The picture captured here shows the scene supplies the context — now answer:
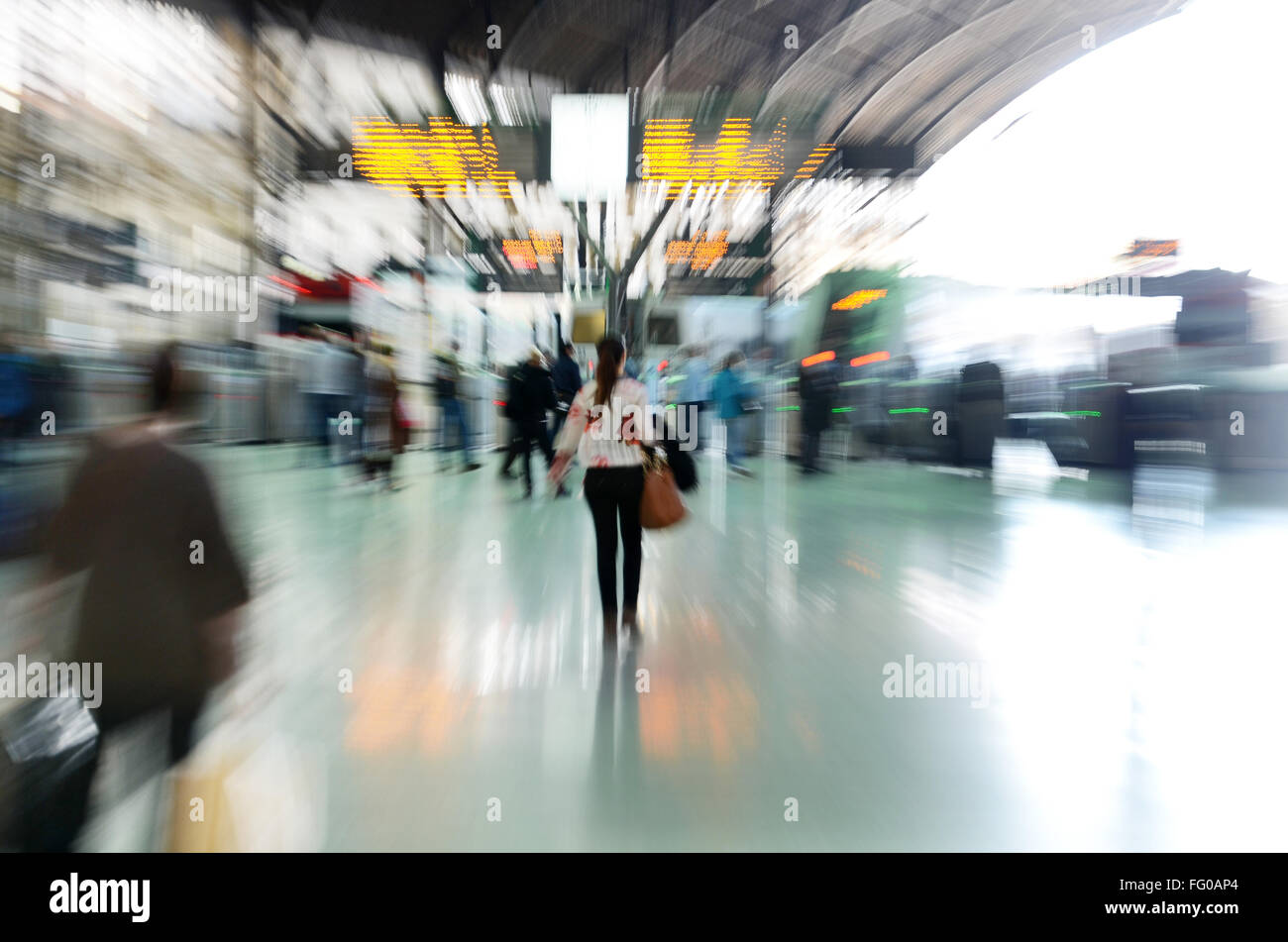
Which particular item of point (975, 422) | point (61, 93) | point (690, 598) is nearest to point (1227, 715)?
point (690, 598)

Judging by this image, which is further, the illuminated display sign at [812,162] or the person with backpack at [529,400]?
the illuminated display sign at [812,162]

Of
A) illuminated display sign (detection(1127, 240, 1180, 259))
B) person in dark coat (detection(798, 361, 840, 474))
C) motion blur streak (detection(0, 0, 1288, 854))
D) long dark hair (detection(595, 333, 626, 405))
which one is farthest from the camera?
person in dark coat (detection(798, 361, 840, 474))

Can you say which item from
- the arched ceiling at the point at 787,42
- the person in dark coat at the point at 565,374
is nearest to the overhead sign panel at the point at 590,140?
the person in dark coat at the point at 565,374

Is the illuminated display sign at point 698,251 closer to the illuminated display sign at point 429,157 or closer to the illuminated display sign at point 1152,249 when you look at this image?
the illuminated display sign at point 429,157

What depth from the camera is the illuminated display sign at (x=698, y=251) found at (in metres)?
12.7

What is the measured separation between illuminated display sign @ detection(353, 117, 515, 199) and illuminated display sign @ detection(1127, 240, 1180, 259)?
719cm

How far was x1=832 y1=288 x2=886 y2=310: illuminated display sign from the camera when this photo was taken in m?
12.8

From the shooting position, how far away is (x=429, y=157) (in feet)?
28.7

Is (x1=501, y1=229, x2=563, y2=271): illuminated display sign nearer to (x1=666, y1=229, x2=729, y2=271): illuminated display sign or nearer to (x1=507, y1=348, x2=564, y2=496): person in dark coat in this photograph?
(x1=666, y1=229, x2=729, y2=271): illuminated display sign

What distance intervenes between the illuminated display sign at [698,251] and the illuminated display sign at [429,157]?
165 inches

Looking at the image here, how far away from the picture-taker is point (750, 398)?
1166cm

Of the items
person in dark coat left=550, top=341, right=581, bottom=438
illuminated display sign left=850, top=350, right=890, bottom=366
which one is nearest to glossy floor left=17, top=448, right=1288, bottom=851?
person in dark coat left=550, top=341, right=581, bottom=438
